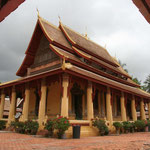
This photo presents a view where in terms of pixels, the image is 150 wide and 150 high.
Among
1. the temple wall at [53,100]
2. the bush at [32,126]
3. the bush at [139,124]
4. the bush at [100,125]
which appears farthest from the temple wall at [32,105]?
the bush at [139,124]

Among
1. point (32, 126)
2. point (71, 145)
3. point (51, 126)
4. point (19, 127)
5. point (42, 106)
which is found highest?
point (42, 106)

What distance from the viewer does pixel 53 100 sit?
13852mm

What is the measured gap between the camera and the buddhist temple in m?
10.7

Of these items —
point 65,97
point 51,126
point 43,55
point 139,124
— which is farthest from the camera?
point 43,55

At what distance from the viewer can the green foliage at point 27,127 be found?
10.4 meters

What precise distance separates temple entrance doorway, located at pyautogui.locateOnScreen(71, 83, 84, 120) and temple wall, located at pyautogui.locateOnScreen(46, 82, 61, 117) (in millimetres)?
1200

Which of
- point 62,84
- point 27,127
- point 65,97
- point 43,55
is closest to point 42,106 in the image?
point 27,127

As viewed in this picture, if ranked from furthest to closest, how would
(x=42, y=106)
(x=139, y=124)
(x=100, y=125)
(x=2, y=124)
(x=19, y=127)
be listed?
(x=139, y=124) < (x=2, y=124) < (x=19, y=127) < (x=42, y=106) < (x=100, y=125)

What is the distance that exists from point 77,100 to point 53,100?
6.64ft

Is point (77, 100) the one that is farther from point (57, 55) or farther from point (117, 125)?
point (57, 55)

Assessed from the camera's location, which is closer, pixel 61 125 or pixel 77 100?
pixel 61 125

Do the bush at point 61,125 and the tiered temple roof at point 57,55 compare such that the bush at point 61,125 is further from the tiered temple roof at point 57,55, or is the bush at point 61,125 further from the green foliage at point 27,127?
the tiered temple roof at point 57,55

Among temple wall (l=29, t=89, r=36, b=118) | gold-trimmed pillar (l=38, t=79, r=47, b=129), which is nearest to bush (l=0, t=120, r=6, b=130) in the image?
temple wall (l=29, t=89, r=36, b=118)

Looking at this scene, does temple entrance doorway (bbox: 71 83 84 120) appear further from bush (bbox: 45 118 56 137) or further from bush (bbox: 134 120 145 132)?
bush (bbox: 134 120 145 132)
